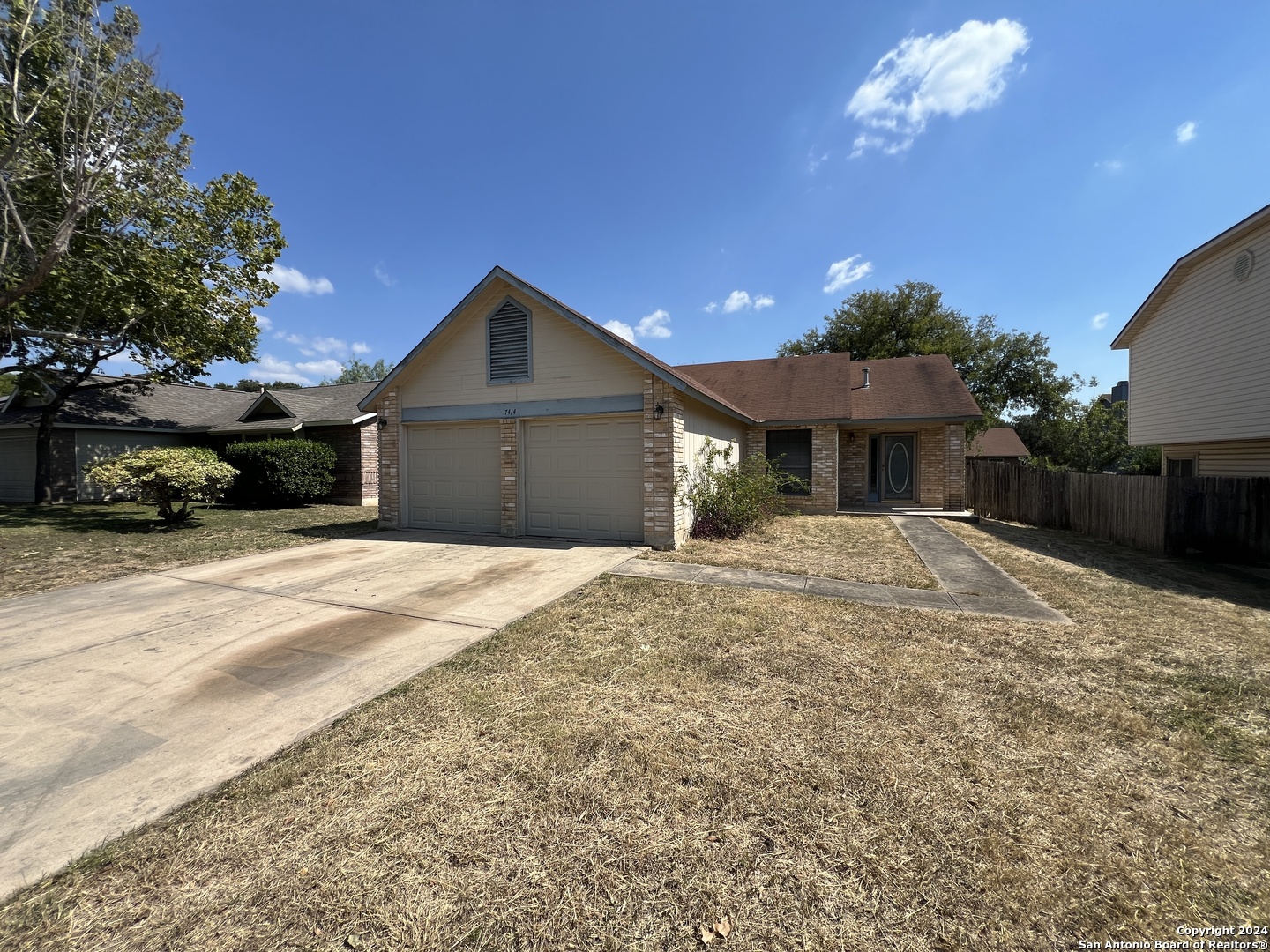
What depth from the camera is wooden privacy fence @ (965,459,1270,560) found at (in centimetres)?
880

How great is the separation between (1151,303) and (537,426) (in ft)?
56.0

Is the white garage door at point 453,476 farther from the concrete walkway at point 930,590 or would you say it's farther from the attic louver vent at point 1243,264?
the attic louver vent at point 1243,264

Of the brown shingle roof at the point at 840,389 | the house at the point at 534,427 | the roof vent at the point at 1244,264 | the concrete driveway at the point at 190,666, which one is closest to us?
the concrete driveway at the point at 190,666

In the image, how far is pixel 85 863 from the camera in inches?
84.7

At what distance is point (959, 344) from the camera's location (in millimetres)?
29250

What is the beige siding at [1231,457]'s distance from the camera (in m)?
11.0

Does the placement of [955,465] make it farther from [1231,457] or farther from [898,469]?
[1231,457]

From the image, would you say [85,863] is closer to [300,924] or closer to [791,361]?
[300,924]

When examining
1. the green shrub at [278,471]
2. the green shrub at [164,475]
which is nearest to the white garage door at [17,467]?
the green shrub at [278,471]

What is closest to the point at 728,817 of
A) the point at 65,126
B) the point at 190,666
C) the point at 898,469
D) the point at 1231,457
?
the point at 190,666

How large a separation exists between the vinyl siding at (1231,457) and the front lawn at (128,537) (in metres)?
20.3

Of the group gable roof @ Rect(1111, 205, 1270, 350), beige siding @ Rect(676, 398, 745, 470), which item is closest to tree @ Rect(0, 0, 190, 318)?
beige siding @ Rect(676, 398, 745, 470)

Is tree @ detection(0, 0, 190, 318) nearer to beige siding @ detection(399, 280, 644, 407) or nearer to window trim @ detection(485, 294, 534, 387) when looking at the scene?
beige siding @ detection(399, 280, 644, 407)

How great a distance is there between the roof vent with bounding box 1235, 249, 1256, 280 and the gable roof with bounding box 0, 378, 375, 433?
76.6 feet
